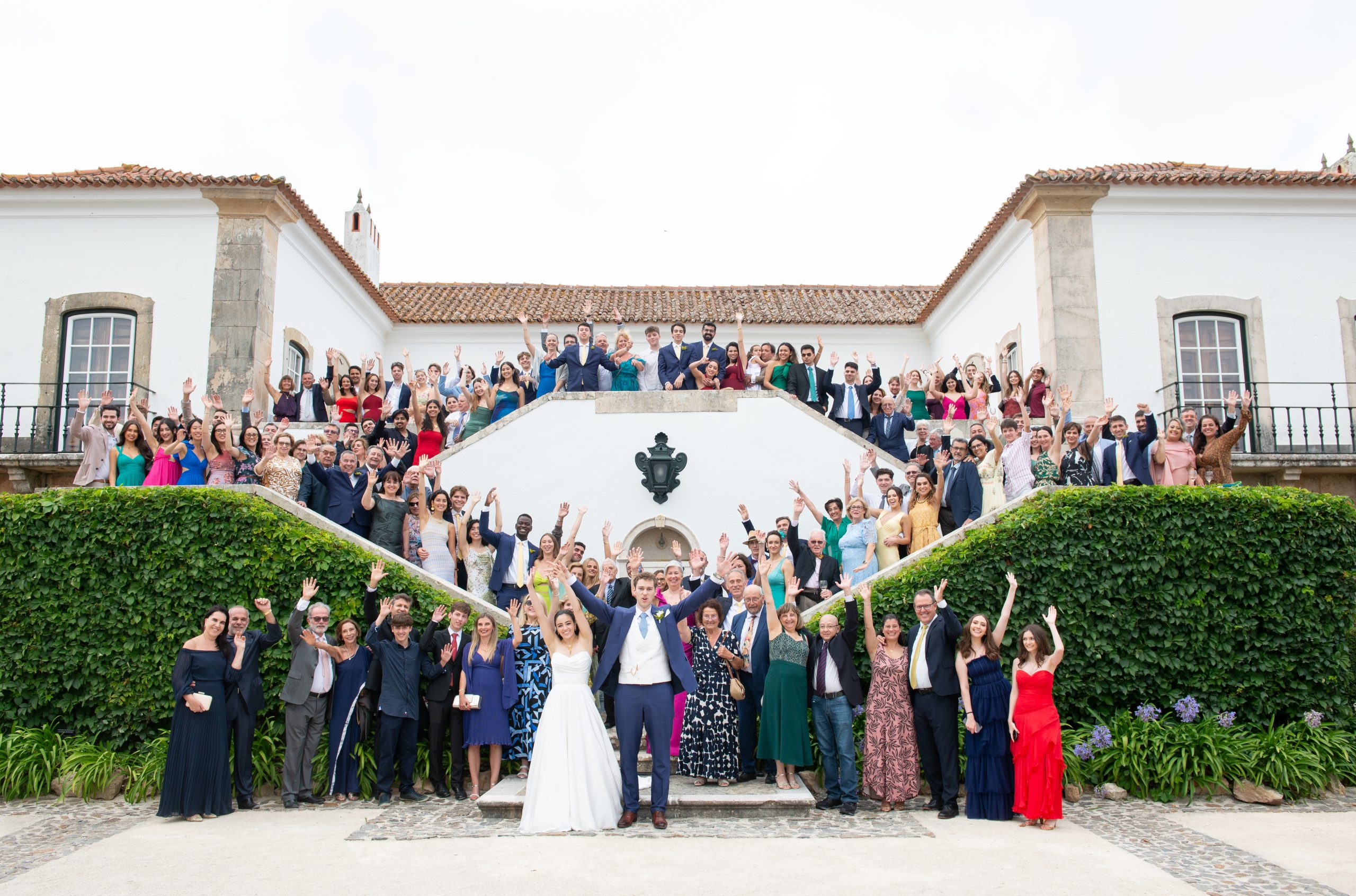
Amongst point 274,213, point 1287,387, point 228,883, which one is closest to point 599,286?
point 274,213

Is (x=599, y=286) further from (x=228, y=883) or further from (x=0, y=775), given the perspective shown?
(x=228, y=883)

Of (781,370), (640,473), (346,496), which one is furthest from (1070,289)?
(346,496)

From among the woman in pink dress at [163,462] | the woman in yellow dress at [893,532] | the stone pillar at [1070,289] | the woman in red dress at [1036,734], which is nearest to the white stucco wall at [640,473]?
the woman in yellow dress at [893,532]

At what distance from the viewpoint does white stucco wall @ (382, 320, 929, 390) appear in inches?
764

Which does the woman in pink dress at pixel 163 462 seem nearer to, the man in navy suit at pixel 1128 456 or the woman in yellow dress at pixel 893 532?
the woman in yellow dress at pixel 893 532

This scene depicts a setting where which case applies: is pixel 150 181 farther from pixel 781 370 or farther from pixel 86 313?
pixel 781 370

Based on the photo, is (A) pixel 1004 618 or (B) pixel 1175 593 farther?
(B) pixel 1175 593

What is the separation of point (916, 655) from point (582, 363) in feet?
21.4

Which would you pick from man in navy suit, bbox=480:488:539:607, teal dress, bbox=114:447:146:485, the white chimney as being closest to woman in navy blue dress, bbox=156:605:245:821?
man in navy suit, bbox=480:488:539:607

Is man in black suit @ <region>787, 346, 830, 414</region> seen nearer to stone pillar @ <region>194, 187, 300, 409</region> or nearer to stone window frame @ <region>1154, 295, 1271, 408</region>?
stone window frame @ <region>1154, 295, 1271, 408</region>

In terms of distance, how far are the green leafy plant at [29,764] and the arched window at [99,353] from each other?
7370mm

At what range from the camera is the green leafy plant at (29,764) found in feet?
26.1

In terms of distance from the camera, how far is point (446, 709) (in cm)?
784

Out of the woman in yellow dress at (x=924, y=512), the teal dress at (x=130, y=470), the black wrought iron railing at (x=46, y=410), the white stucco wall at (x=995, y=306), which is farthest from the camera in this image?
the white stucco wall at (x=995, y=306)
